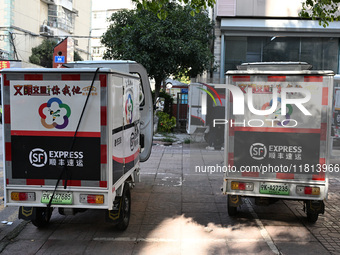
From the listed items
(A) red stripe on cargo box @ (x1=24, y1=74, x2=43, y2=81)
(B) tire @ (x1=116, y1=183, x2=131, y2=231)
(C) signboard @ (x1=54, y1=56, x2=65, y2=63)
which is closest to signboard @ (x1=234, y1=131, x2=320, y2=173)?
(B) tire @ (x1=116, y1=183, x2=131, y2=231)

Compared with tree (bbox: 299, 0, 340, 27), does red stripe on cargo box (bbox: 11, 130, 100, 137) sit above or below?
below

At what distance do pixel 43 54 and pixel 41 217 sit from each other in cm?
3205

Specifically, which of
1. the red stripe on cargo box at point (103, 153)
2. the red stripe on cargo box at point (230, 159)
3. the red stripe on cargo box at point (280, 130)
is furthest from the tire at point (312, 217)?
the red stripe on cargo box at point (103, 153)

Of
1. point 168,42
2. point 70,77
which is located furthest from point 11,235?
point 168,42

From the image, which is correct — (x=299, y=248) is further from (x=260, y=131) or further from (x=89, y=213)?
(x=89, y=213)

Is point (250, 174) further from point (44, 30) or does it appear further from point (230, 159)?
point (44, 30)

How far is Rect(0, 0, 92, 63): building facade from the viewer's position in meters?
30.5

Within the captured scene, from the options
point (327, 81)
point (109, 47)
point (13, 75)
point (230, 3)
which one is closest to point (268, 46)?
point (230, 3)

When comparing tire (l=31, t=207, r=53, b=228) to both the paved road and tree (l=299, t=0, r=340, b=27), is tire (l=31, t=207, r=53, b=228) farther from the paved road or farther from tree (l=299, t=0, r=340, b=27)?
tree (l=299, t=0, r=340, b=27)

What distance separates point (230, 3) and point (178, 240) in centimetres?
1339

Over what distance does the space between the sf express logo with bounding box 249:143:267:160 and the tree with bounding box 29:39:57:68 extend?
105 feet

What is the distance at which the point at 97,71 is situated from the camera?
4613mm

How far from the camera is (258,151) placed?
5.69 m

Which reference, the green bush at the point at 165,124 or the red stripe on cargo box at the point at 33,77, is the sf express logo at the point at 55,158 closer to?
the red stripe on cargo box at the point at 33,77
